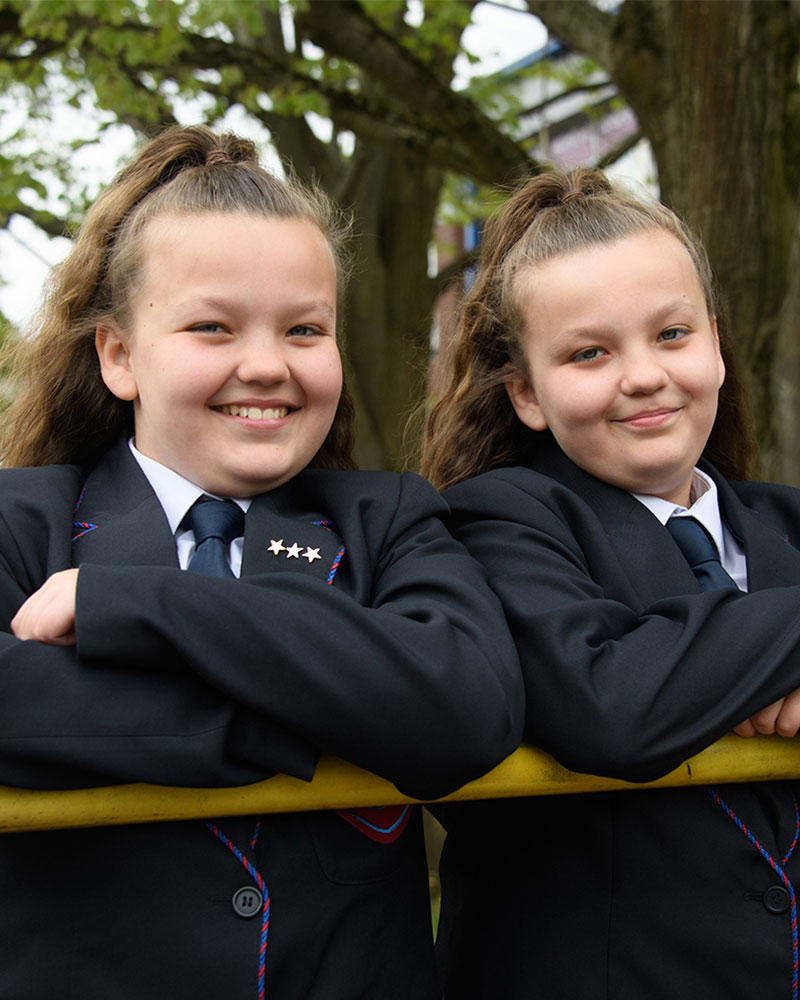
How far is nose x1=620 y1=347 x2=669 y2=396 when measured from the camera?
2.05 metres

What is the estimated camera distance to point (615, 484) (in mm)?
2178

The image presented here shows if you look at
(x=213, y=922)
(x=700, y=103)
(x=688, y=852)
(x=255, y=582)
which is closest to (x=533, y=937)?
(x=688, y=852)

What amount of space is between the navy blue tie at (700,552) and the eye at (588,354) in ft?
1.15

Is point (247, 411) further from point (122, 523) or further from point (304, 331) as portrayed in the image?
point (122, 523)

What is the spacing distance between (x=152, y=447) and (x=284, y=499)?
253 millimetres

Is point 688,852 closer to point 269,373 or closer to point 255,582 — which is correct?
point 255,582

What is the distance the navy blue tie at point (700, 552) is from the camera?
2.04 metres

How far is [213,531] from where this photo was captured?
1.87m

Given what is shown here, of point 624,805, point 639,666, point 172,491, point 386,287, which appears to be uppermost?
point 172,491

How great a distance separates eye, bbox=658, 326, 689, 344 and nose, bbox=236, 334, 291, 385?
0.74 metres

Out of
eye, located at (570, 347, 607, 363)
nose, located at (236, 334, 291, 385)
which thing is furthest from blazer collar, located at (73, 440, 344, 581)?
eye, located at (570, 347, 607, 363)

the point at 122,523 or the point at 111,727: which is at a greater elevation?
the point at 122,523

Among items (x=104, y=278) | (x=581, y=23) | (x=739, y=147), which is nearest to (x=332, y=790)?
(x=104, y=278)

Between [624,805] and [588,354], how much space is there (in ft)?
2.76
